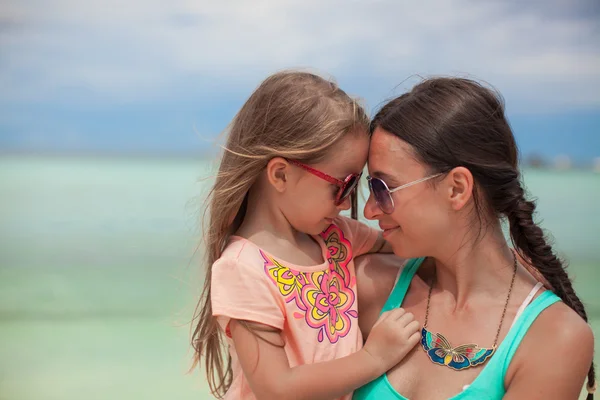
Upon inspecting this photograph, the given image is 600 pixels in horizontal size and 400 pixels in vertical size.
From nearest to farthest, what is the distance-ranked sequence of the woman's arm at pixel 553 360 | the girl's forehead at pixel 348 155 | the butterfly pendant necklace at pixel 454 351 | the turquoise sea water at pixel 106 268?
1. the woman's arm at pixel 553 360
2. the butterfly pendant necklace at pixel 454 351
3. the girl's forehead at pixel 348 155
4. the turquoise sea water at pixel 106 268

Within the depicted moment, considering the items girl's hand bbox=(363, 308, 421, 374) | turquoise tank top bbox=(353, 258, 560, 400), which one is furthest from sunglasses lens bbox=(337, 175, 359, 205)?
turquoise tank top bbox=(353, 258, 560, 400)

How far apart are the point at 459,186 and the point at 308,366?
1.99 feet

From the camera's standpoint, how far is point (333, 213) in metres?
2.10

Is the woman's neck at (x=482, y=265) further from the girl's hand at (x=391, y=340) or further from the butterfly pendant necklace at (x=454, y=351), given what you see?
the girl's hand at (x=391, y=340)

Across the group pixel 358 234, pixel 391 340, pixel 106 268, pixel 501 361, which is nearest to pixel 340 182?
pixel 358 234

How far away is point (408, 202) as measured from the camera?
1971 millimetres

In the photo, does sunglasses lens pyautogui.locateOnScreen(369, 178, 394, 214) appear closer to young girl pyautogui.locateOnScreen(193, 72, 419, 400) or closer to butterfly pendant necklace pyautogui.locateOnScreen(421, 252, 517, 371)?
young girl pyautogui.locateOnScreen(193, 72, 419, 400)

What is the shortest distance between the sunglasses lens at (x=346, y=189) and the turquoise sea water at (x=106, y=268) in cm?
279

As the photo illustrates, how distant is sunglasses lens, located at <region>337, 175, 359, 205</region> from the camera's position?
6.73 feet

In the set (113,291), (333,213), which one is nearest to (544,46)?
(113,291)

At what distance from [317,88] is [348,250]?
1.64ft

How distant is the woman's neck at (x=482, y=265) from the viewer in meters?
2.02

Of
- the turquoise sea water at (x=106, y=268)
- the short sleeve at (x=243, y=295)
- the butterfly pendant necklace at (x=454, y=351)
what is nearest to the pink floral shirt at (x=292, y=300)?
the short sleeve at (x=243, y=295)

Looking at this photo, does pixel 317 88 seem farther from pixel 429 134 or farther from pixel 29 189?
pixel 29 189
